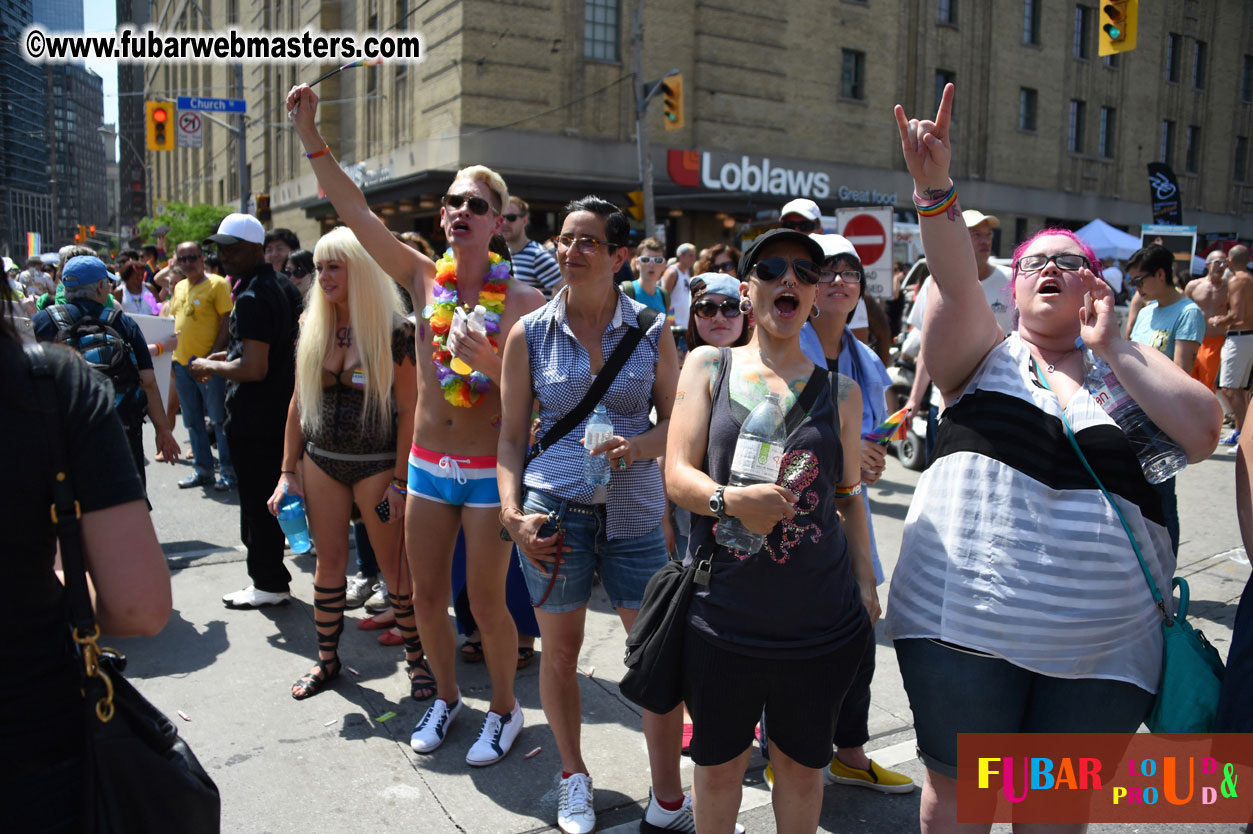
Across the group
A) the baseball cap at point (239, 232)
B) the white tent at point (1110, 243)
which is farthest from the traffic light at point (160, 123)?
the white tent at point (1110, 243)

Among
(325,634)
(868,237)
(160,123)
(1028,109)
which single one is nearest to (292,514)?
(325,634)

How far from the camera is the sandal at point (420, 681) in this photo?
411 cm

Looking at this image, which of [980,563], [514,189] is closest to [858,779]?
[980,563]

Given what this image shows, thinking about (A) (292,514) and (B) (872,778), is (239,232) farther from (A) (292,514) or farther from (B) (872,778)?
(B) (872,778)

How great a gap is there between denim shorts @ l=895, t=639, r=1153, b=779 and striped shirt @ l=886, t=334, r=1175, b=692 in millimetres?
35

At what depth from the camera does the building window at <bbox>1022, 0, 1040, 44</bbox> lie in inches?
1258

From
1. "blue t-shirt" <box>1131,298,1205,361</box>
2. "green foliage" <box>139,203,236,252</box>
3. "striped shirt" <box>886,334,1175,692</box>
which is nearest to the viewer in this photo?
"striped shirt" <box>886,334,1175,692</box>

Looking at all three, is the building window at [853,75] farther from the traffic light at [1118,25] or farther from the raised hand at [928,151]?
the raised hand at [928,151]

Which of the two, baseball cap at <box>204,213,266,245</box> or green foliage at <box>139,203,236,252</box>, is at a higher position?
green foliage at <box>139,203,236,252</box>

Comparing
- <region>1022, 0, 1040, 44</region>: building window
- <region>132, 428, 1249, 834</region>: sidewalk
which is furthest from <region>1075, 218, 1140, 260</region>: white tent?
<region>132, 428, 1249, 834</region>: sidewalk

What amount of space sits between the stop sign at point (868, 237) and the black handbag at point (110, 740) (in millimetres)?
8263

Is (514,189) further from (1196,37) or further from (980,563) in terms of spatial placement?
(1196,37)

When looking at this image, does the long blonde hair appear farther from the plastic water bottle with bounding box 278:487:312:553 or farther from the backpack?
the backpack

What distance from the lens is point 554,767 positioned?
354 centimetres
